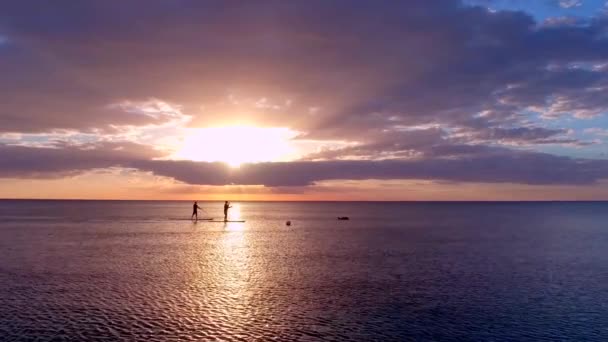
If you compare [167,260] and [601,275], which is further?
[167,260]

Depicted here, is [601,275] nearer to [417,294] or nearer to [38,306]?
[417,294]

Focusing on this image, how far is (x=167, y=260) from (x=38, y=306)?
28972mm

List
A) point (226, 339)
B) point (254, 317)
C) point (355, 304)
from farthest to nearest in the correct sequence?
point (355, 304) → point (254, 317) → point (226, 339)

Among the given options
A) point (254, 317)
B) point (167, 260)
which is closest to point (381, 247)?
point (167, 260)

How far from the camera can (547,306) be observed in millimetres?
42844

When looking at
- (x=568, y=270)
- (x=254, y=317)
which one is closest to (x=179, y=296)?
(x=254, y=317)

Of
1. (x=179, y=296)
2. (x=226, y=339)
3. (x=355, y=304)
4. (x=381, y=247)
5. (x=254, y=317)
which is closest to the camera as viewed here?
(x=226, y=339)

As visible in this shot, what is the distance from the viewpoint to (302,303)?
42.6m

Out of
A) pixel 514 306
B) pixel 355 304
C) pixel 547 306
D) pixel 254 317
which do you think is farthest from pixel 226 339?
pixel 547 306

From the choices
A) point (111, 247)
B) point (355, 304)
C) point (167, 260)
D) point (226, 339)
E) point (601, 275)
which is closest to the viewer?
point (226, 339)

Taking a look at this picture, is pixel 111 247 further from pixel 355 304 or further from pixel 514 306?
pixel 514 306

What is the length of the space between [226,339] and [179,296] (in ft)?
47.0

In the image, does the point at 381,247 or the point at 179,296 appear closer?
the point at 179,296

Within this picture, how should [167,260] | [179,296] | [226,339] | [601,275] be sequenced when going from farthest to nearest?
1. [167,260]
2. [601,275]
3. [179,296]
4. [226,339]
